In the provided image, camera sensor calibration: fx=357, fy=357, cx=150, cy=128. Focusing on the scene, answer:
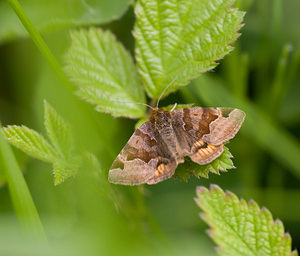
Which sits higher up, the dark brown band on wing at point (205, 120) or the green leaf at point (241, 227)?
the dark brown band on wing at point (205, 120)

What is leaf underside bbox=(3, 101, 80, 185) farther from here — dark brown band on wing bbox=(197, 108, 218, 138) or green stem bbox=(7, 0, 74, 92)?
dark brown band on wing bbox=(197, 108, 218, 138)

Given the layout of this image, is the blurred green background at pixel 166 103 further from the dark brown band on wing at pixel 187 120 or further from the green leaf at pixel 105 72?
the dark brown band on wing at pixel 187 120

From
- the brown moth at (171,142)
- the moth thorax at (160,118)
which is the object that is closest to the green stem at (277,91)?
the brown moth at (171,142)

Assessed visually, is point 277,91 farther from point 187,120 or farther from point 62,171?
point 62,171

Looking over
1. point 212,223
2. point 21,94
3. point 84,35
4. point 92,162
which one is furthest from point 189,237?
point 21,94

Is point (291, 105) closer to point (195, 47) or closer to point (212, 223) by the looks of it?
point (195, 47)

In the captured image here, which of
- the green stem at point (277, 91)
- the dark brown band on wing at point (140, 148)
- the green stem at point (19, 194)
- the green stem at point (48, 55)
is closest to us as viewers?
the green stem at point (19, 194)

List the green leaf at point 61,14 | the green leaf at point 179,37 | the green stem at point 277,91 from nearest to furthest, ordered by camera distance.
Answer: the green leaf at point 179,37, the green leaf at point 61,14, the green stem at point 277,91
